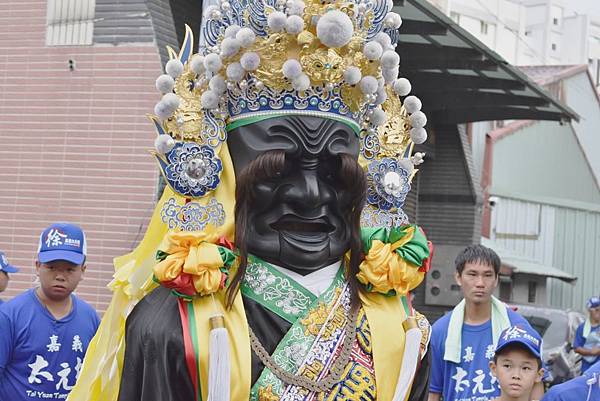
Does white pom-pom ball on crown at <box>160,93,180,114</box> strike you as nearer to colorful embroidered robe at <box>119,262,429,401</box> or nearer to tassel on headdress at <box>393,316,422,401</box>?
colorful embroidered robe at <box>119,262,429,401</box>

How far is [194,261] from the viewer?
348cm

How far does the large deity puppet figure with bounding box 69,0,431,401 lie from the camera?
3.54 meters

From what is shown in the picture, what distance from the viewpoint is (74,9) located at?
9.19 metres

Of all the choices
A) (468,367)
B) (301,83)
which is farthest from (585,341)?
(301,83)

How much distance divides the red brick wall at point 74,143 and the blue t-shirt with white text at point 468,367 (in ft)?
13.0

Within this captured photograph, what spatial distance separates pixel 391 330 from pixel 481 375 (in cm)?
170

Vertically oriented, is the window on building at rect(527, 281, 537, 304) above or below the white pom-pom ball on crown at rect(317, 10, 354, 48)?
below

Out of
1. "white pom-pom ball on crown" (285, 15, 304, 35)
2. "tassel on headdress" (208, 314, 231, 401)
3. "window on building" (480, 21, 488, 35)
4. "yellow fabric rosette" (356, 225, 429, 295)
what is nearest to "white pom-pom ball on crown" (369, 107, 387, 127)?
"yellow fabric rosette" (356, 225, 429, 295)

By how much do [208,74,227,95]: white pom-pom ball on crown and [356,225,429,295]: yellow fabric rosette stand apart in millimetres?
728

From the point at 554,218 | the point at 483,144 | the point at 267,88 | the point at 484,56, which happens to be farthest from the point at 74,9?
the point at 554,218

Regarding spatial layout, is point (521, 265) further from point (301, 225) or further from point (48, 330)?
point (301, 225)

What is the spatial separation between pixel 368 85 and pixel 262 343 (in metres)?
0.95

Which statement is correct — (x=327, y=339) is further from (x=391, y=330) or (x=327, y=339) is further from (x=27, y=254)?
(x=27, y=254)

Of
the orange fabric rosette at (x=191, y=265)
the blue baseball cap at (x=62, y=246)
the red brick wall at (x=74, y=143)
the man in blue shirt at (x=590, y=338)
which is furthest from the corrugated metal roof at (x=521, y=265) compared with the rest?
the orange fabric rosette at (x=191, y=265)
